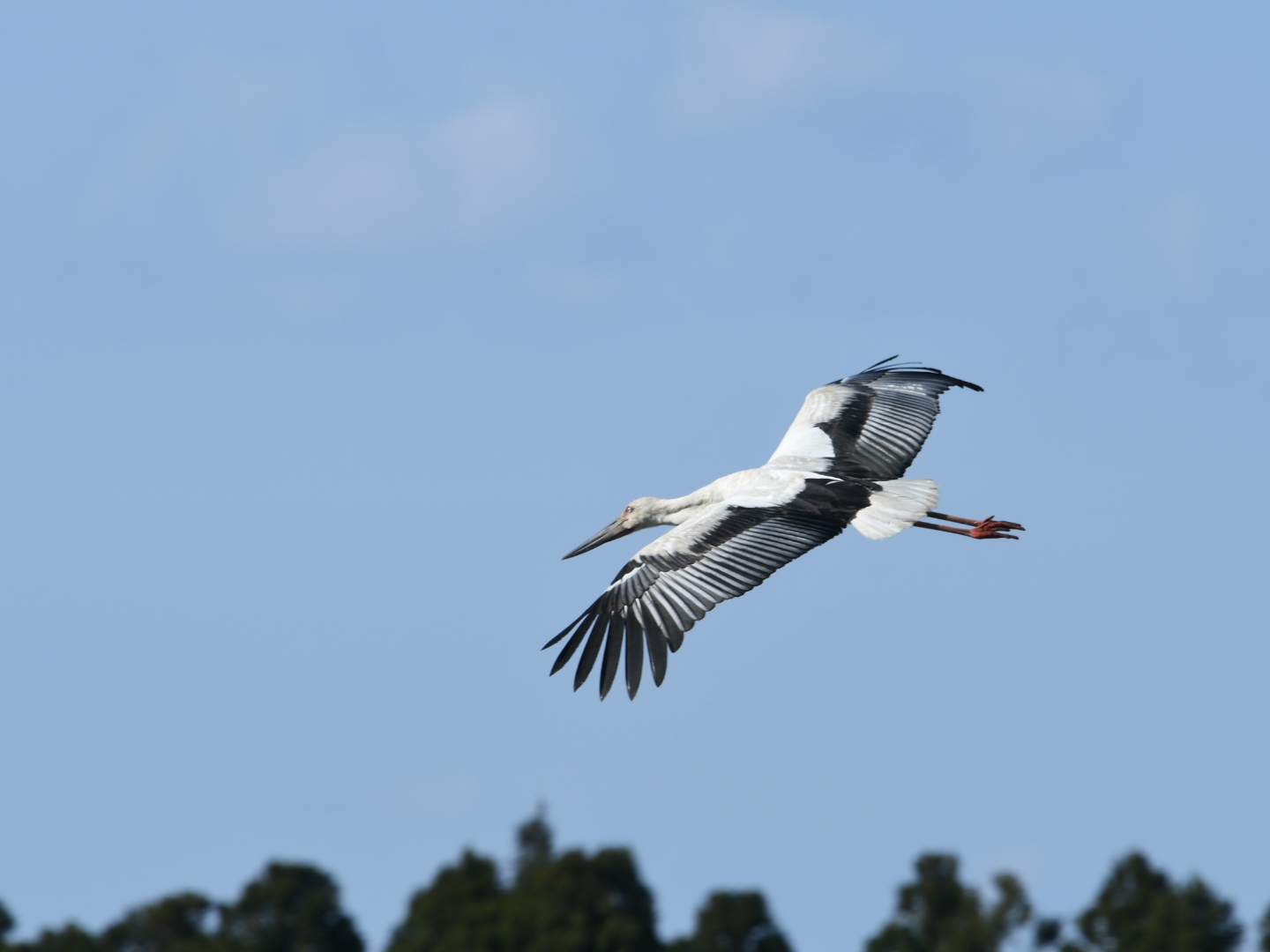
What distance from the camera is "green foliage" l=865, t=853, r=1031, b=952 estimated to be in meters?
32.4

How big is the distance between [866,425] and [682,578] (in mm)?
3776

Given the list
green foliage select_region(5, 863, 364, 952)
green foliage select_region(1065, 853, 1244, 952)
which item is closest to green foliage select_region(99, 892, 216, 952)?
green foliage select_region(5, 863, 364, 952)

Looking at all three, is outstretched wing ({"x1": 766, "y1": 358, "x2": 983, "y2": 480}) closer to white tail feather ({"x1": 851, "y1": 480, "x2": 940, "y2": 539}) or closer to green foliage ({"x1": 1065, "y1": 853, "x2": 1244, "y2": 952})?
white tail feather ({"x1": 851, "y1": 480, "x2": 940, "y2": 539})

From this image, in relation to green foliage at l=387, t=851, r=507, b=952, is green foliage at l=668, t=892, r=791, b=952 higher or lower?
lower

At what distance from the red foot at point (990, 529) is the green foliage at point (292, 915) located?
14.7 m

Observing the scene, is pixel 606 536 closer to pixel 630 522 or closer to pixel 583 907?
pixel 630 522

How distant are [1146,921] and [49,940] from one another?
1511 centimetres

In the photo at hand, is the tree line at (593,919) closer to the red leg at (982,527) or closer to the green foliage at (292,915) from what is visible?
the green foliage at (292,915)

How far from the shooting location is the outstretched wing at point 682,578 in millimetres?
19547

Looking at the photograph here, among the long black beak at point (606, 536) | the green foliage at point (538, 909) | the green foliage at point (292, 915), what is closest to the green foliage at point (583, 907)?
the green foliage at point (538, 909)

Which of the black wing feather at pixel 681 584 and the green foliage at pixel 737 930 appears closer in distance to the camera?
the black wing feather at pixel 681 584

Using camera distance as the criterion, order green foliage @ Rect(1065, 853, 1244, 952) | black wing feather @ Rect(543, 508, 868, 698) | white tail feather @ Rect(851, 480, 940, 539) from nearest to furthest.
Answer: black wing feather @ Rect(543, 508, 868, 698) < white tail feather @ Rect(851, 480, 940, 539) < green foliage @ Rect(1065, 853, 1244, 952)

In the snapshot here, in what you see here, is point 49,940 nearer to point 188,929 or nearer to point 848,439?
point 188,929

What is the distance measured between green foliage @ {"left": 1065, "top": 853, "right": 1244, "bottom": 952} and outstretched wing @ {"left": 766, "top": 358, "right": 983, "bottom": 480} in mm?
11061
